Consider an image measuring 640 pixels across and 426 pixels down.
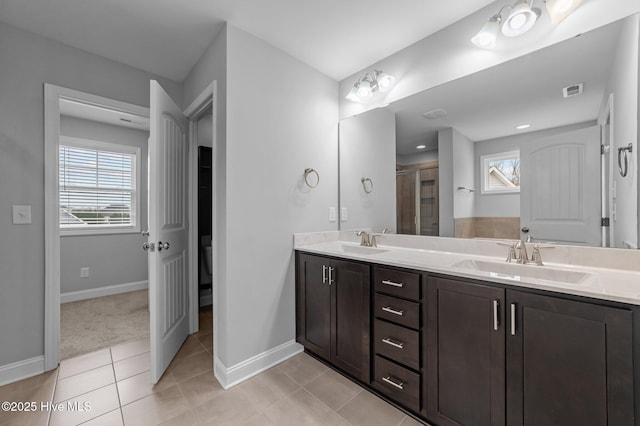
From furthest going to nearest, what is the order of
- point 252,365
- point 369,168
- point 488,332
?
point 369,168 < point 252,365 < point 488,332

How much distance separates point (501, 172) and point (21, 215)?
129 inches

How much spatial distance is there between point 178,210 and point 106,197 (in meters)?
2.46

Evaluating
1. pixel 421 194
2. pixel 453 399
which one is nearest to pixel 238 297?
pixel 453 399

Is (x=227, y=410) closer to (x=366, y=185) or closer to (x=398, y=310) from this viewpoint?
(x=398, y=310)

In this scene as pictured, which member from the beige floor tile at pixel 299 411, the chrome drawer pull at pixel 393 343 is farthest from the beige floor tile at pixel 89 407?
the chrome drawer pull at pixel 393 343

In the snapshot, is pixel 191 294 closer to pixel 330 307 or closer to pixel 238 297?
pixel 238 297

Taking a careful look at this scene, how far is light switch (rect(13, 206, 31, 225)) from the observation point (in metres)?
1.85

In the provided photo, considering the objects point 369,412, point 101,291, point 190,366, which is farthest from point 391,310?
point 101,291

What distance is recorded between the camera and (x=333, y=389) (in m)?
1.74

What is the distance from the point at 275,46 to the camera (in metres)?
2.07

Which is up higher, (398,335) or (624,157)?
(624,157)

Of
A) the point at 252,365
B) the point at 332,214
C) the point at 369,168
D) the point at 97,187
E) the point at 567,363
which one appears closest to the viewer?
the point at 567,363

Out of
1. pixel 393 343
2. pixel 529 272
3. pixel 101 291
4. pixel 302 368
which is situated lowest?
pixel 302 368

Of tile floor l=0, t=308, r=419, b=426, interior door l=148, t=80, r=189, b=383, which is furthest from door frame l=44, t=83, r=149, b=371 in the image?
interior door l=148, t=80, r=189, b=383
